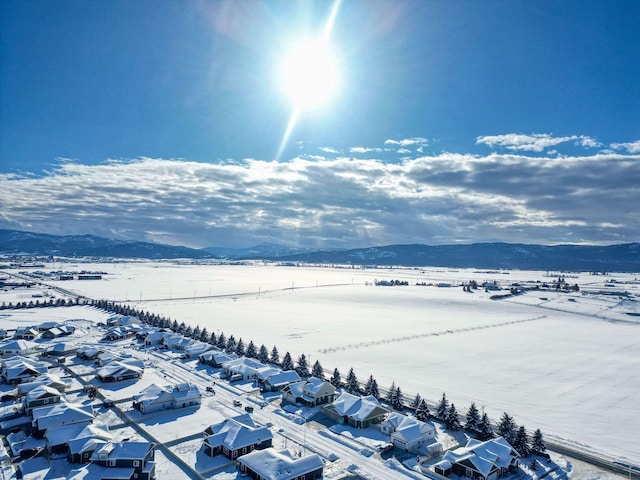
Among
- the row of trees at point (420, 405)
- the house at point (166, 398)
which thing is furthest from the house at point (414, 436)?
the house at point (166, 398)

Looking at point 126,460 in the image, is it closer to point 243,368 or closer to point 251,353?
point 243,368

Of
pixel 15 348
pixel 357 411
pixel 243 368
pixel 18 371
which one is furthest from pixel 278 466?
pixel 15 348

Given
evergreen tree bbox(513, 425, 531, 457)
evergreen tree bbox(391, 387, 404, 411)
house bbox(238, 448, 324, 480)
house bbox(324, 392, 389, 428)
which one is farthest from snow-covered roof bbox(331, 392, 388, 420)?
evergreen tree bbox(513, 425, 531, 457)

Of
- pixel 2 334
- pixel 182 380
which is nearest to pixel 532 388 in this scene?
pixel 182 380

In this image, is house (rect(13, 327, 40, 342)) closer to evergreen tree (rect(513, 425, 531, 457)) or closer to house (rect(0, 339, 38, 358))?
house (rect(0, 339, 38, 358))

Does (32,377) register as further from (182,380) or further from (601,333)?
(601,333)
